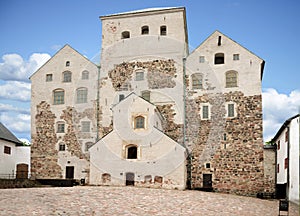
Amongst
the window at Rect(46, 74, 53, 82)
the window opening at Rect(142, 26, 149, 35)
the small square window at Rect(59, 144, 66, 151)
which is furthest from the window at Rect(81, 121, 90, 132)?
the window opening at Rect(142, 26, 149, 35)

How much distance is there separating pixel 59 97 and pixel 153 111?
31.5 ft

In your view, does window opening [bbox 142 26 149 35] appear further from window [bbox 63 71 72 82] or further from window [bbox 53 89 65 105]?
window [bbox 53 89 65 105]

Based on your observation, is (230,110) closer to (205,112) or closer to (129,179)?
(205,112)

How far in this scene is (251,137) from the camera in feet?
93.2

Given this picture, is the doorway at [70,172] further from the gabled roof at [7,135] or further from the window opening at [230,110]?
the window opening at [230,110]

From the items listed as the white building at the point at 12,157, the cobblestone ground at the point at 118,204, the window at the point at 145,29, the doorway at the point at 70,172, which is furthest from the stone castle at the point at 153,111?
the cobblestone ground at the point at 118,204

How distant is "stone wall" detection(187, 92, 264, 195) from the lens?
28000 millimetres

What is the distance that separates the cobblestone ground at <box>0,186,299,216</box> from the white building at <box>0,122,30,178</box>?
45.8ft

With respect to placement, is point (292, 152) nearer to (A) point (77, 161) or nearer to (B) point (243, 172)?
(B) point (243, 172)

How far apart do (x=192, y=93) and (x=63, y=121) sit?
1104cm

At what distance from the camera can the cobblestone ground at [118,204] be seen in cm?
1606

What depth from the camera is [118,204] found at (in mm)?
18172

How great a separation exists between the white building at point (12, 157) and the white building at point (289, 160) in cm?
2131

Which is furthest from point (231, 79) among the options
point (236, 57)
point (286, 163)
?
point (286, 163)
